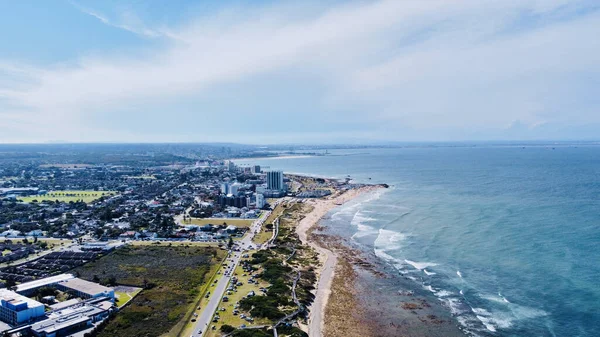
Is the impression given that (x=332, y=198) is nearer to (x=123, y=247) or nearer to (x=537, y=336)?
(x=123, y=247)

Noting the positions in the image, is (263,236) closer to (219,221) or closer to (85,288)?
(219,221)

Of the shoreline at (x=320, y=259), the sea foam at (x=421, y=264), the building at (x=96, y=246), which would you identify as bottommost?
the shoreline at (x=320, y=259)

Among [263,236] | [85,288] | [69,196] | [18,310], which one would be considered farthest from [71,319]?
[69,196]

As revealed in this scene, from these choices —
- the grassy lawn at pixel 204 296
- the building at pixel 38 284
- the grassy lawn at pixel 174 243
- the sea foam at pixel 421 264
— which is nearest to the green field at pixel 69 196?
the grassy lawn at pixel 174 243

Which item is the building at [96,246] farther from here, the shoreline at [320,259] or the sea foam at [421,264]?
the sea foam at [421,264]

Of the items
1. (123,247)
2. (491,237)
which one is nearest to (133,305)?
(123,247)

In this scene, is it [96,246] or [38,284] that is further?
[96,246]
